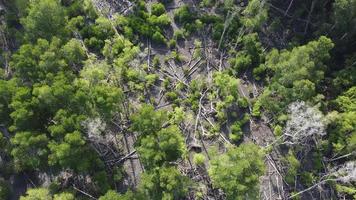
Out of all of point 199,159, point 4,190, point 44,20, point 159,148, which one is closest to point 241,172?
point 199,159

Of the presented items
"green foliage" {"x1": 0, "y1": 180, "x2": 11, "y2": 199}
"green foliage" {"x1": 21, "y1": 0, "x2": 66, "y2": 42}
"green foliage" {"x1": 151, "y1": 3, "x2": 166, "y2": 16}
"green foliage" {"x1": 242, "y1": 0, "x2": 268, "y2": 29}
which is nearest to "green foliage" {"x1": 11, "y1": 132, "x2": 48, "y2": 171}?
"green foliage" {"x1": 0, "y1": 180, "x2": 11, "y2": 199}

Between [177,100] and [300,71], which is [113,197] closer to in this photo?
[177,100]

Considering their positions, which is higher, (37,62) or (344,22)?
(344,22)

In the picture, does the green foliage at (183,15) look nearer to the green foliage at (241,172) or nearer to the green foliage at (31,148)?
the green foliage at (241,172)

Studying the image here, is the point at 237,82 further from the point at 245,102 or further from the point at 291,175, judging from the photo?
the point at 291,175

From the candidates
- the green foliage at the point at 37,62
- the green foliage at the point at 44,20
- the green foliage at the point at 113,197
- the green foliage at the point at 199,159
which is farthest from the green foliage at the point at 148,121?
the green foliage at the point at 44,20
